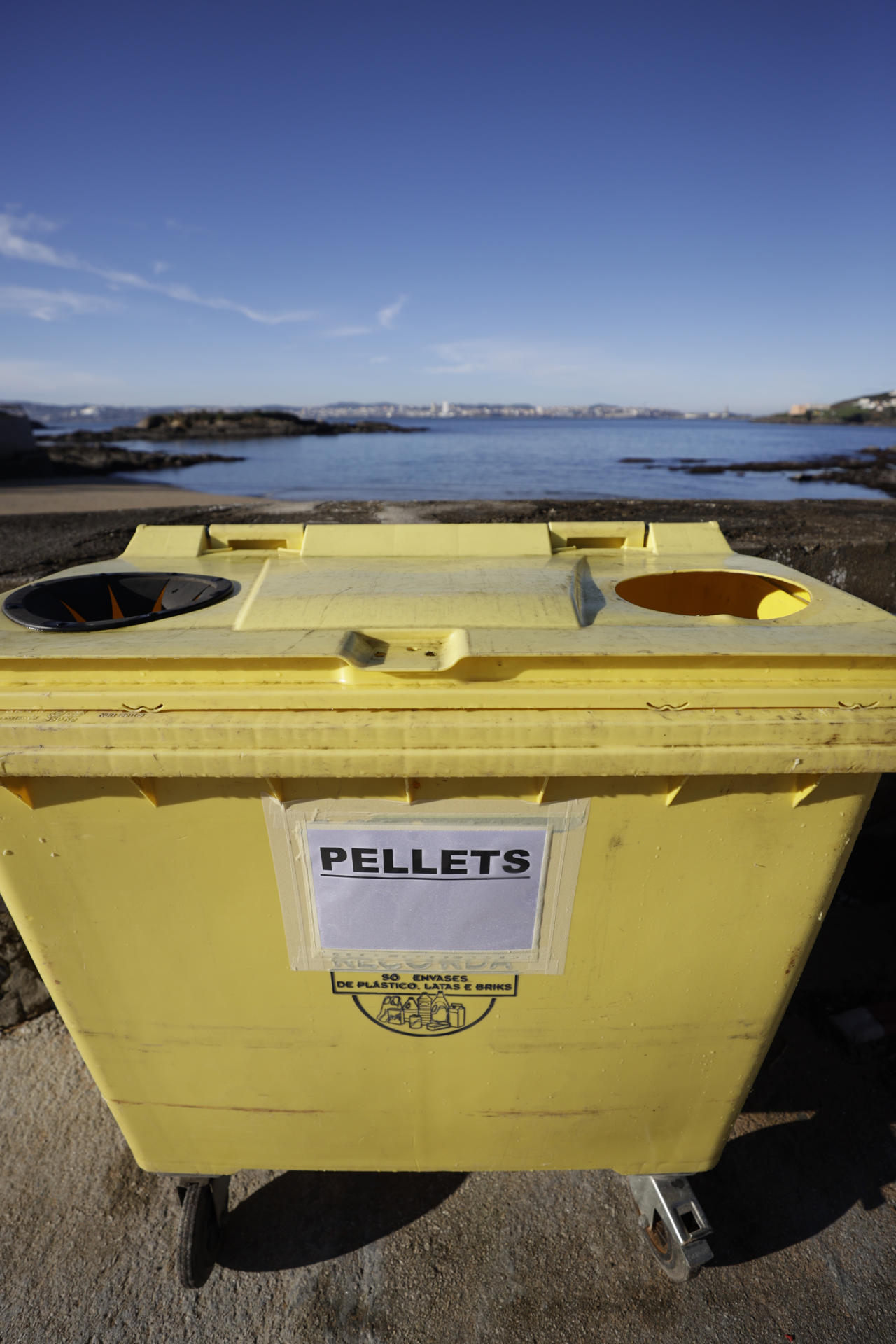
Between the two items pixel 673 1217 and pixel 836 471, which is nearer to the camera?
pixel 673 1217

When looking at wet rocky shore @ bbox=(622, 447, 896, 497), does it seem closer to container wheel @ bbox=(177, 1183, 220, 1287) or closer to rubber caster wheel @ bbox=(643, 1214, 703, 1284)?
rubber caster wheel @ bbox=(643, 1214, 703, 1284)

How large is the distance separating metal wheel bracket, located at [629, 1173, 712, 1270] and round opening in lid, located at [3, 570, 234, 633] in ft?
6.55

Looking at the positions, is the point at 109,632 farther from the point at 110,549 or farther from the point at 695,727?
the point at 110,549

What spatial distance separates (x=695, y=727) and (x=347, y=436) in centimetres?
5846

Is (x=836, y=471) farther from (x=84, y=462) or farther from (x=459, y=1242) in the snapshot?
(x=84, y=462)

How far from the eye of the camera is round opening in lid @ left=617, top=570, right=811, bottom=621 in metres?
1.72

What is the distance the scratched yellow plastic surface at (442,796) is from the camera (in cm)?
108

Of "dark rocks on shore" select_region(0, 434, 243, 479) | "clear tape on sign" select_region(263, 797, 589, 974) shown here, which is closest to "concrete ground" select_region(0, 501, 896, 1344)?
"clear tape on sign" select_region(263, 797, 589, 974)

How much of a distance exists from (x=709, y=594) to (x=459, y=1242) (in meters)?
2.07

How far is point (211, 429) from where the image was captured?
48.3 m

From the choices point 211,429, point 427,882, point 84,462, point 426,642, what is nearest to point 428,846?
point 427,882

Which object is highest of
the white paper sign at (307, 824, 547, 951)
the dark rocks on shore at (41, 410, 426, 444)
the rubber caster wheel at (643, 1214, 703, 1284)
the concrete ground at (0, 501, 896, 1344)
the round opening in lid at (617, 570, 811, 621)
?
the round opening in lid at (617, 570, 811, 621)

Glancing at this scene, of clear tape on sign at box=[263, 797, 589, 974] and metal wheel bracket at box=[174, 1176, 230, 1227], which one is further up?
clear tape on sign at box=[263, 797, 589, 974]

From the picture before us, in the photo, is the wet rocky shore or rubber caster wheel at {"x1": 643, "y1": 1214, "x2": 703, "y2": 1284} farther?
the wet rocky shore
